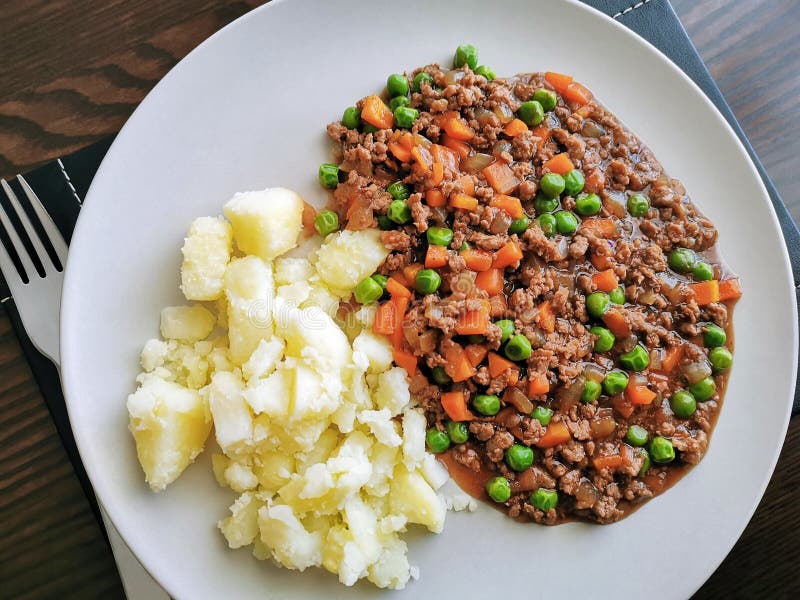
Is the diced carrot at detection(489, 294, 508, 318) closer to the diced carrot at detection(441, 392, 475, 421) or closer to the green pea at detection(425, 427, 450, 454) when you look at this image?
the diced carrot at detection(441, 392, 475, 421)

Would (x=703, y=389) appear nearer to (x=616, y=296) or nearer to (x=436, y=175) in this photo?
(x=616, y=296)

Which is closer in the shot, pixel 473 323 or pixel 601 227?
pixel 473 323

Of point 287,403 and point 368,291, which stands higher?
point 368,291

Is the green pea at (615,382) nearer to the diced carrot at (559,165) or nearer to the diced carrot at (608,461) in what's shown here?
the diced carrot at (608,461)

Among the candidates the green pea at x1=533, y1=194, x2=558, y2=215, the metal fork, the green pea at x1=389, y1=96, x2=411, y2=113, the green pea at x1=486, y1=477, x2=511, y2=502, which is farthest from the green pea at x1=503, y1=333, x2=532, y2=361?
the metal fork

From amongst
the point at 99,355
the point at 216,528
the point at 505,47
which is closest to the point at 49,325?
the point at 99,355

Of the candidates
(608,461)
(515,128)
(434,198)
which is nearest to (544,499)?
(608,461)

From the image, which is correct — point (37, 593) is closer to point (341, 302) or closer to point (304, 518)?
point (304, 518)
